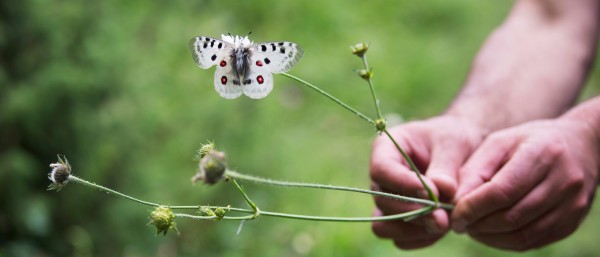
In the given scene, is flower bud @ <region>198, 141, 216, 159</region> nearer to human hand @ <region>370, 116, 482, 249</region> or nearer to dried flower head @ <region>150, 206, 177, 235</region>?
dried flower head @ <region>150, 206, 177, 235</region>

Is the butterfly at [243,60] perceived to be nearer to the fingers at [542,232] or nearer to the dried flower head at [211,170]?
the dried flower head at [211,170]

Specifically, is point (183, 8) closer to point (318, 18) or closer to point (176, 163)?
point (176, 163)

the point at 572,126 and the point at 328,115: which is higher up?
the point at 328,115

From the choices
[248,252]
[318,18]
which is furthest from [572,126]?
[318,18]

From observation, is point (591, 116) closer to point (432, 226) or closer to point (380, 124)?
point (432, 226)

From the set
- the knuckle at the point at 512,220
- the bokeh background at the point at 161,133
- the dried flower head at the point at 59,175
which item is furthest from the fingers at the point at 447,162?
the bokeh background at the point at 161,133

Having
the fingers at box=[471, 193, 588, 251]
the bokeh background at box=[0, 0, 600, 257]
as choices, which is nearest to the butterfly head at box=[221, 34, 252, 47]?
the fingers at box=[471, 193, 588, 251]

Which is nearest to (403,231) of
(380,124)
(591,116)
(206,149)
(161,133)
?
Result: (591,116)
